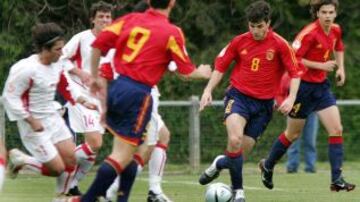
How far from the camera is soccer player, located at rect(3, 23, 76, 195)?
1054 centimetres

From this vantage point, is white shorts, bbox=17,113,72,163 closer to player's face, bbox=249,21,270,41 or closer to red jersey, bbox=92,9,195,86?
red jersey, bbox=92,9,195,86

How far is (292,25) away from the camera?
73.8 feet

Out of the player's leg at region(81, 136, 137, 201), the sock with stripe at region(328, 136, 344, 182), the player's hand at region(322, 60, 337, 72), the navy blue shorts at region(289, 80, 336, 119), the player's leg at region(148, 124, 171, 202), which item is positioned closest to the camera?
the player's leg at region(81, 136, 137, 201)

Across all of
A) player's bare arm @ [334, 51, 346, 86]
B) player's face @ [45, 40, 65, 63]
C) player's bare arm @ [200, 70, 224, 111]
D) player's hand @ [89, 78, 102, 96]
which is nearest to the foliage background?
player's bare arm @ [334, 51, 346, 86]

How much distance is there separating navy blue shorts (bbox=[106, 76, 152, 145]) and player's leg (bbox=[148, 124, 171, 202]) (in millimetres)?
2125

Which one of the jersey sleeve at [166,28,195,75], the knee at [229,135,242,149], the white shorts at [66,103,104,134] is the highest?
the jersey sleeve at [166,28,195,75]

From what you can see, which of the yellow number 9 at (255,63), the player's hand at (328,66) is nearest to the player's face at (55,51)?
the yellow number 9 at (255,63)

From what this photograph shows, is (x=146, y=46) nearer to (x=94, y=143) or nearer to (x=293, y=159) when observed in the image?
(x=94, y=143)

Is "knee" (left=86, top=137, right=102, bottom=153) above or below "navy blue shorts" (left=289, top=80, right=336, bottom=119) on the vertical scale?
below

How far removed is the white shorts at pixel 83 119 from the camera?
12.3m

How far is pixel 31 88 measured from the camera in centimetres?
1069

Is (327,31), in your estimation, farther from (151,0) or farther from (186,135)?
(186,135)

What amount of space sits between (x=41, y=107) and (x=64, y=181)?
2.79 feet

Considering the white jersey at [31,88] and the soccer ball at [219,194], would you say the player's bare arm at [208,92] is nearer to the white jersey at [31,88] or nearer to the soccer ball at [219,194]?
the soccer ball at [219,194]
